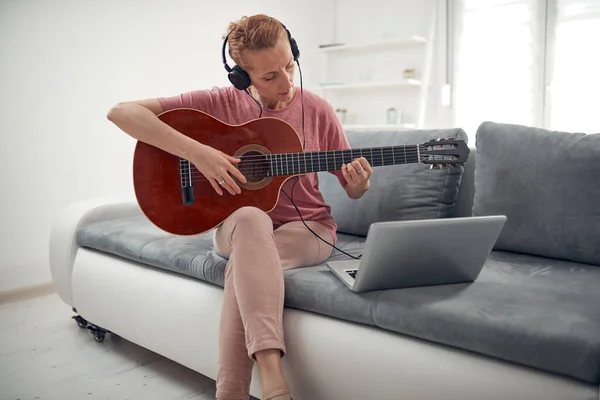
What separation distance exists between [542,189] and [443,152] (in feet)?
1.08

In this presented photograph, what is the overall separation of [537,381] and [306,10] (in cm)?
409

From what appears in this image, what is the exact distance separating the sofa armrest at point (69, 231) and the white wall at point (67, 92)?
206 millimetres

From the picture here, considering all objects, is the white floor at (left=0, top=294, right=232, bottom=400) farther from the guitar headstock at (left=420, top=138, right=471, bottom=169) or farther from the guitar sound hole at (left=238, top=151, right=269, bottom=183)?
the guitar headstock at (left=420, top=138, right=471, bottom=169)

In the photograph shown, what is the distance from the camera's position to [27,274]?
2.67 meters

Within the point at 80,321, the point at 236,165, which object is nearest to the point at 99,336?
the point at 80,321

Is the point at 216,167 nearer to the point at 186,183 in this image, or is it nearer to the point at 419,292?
the point at 186,183

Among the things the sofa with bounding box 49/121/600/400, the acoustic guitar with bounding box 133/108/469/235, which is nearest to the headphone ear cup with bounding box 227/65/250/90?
the acoustic guitar with bounding box 133/108/469/235

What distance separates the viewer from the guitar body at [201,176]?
4.80 feet

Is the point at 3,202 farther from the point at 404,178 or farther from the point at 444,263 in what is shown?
the point at 444,263

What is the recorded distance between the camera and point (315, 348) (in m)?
1.24

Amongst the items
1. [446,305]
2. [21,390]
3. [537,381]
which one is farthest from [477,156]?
[21,390]

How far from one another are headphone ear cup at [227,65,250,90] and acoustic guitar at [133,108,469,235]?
4.7 inches

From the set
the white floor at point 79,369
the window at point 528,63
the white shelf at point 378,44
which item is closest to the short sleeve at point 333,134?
the white floor at point 79,369

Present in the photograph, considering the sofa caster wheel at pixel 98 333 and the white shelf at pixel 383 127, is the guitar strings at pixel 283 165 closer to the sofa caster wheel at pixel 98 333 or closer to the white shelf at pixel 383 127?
the sofa caster wheel at pixel 98 333
